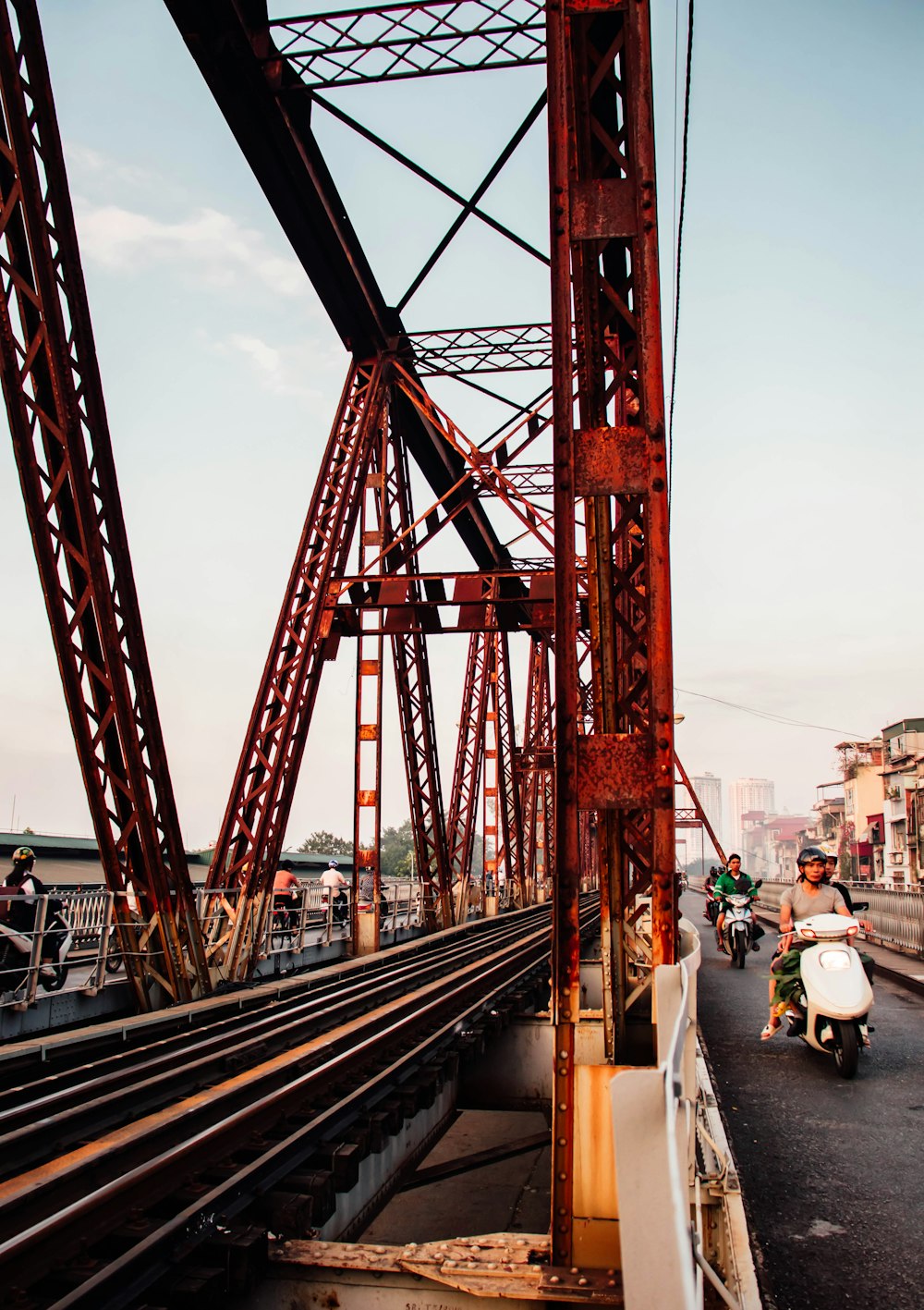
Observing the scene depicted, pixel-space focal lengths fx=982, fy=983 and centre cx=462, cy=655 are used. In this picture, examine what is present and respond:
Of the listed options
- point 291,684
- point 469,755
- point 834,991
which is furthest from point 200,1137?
point 469,755

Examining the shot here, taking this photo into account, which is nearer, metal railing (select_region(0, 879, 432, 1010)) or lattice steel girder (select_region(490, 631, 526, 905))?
metal railing (select_region(0, 879, 432, 1010))

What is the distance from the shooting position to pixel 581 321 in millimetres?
5316

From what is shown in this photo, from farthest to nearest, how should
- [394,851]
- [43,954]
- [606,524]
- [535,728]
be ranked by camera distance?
[394,851] < [535,728] < [43,954] < [606,524]

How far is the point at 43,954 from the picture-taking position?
8.91m

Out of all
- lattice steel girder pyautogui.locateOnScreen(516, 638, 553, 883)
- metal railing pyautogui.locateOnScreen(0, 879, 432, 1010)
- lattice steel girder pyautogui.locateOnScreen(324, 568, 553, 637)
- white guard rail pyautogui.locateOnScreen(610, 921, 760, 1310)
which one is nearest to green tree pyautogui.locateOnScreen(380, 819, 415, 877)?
lattice steel girder pyautogui.locateOnScreen(516, 638, 553, 883)

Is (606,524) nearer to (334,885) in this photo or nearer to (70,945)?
(70,945)

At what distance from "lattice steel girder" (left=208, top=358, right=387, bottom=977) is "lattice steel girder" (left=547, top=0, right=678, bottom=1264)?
25.6 ft

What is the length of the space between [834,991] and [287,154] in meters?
11.7

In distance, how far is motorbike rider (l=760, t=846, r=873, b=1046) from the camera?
26.0 ft

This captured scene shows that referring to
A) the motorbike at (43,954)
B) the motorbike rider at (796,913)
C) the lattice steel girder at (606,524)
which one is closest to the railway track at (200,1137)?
the motorbike at (43,954)

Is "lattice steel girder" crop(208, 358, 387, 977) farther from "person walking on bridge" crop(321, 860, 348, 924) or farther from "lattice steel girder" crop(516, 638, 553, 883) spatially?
"lattice steel girder" crop(516, 638, 553, 883)

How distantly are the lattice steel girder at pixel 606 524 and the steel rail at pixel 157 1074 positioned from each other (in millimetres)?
2810

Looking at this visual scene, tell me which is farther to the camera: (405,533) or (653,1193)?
(405,533)

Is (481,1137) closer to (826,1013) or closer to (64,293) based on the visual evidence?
(826,1013)
